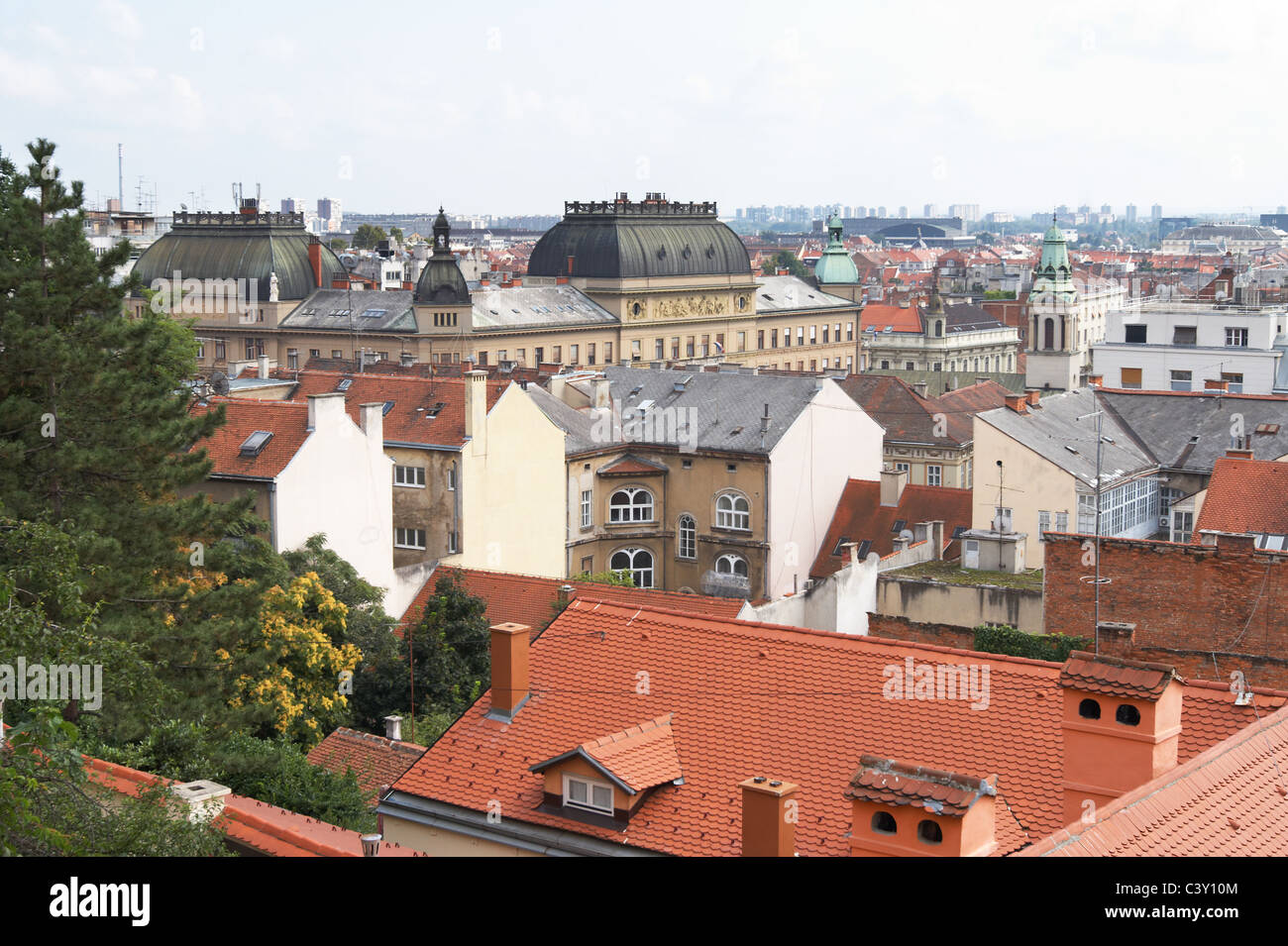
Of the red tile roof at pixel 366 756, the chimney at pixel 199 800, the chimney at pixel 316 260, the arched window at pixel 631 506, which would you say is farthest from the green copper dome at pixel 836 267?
the chimney at pixel 199 800

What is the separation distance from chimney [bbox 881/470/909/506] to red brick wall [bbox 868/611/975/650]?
24532 millimetres

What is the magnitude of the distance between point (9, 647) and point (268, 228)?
3809 inches

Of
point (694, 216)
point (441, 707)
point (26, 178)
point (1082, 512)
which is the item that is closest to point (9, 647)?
point (26, 178)

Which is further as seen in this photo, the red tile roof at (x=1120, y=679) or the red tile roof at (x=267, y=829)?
the red tile roof at (x=267, y=829)

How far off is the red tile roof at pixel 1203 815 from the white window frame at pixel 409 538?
38.7 m

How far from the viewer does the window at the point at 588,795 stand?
18625 mm

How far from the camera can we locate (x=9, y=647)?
13859mm

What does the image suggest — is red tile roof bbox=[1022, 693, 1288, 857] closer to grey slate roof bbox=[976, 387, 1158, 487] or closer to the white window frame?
grey slate roof bbox=[976, 387, 1158, 487]

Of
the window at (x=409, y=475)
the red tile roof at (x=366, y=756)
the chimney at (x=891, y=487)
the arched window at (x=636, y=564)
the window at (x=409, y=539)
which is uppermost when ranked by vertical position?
the window at (x=409, y=475)

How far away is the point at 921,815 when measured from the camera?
14.5 meters

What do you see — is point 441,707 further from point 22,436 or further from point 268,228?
point 268,228

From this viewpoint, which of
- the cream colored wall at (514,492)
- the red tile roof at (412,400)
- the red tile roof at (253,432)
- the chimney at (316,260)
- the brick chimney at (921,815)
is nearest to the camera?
the brick chimney at (921,815)

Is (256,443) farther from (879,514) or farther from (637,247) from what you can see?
(637,247)

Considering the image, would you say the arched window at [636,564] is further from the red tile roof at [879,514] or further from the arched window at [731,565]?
the red tile roof at [879,514]
